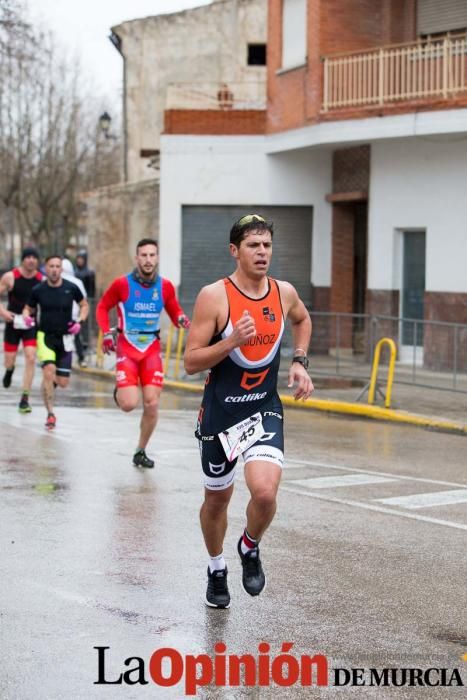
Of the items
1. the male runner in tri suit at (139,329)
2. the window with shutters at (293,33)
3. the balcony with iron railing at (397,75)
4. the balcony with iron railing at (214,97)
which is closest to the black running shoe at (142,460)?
the male runner in tri suit at (139,329)

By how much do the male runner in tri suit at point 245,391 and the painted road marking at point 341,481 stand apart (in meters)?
4.28

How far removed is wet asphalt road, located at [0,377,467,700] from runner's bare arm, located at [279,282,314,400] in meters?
1.17

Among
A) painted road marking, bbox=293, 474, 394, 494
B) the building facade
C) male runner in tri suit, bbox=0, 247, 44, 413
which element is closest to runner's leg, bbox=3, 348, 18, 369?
male runner in tri suit, bbox=0, 247, 44, 413

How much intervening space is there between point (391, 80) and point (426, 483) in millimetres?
13573

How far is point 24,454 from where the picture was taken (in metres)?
12.9

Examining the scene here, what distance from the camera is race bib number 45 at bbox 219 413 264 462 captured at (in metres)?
7.14

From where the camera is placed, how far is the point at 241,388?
717 cm

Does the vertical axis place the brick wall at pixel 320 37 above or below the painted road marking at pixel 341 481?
above

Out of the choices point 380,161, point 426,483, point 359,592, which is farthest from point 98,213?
point 359,592

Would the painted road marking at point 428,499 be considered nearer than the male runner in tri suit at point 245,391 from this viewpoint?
No

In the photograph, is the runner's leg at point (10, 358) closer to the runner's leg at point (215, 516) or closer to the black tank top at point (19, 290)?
the black tank top at point (19, 290)

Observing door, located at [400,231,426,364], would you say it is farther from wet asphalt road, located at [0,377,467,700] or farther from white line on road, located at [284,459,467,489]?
white line on road, located at [284,459,467,489]

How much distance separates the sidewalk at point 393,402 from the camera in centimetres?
1728

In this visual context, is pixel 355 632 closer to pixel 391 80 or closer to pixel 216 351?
pixel 216 351
